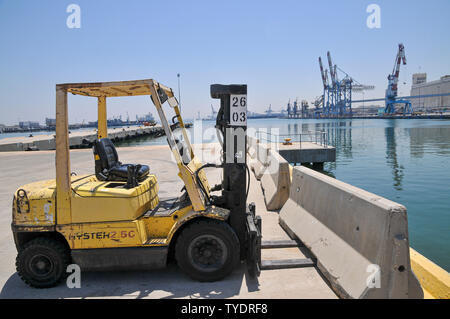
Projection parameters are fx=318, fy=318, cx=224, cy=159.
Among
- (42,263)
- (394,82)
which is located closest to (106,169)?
(42,263)

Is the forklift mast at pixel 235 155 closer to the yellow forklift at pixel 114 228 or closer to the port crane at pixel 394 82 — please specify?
the yellow forklift at pixel 114 228

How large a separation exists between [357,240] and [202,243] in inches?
83.6

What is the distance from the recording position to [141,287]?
458 cm

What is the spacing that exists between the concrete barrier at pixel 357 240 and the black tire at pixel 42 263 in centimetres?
381

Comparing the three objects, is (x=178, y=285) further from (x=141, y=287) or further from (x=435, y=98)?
(x=435, y=98)

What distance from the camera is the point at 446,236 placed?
364 inches
